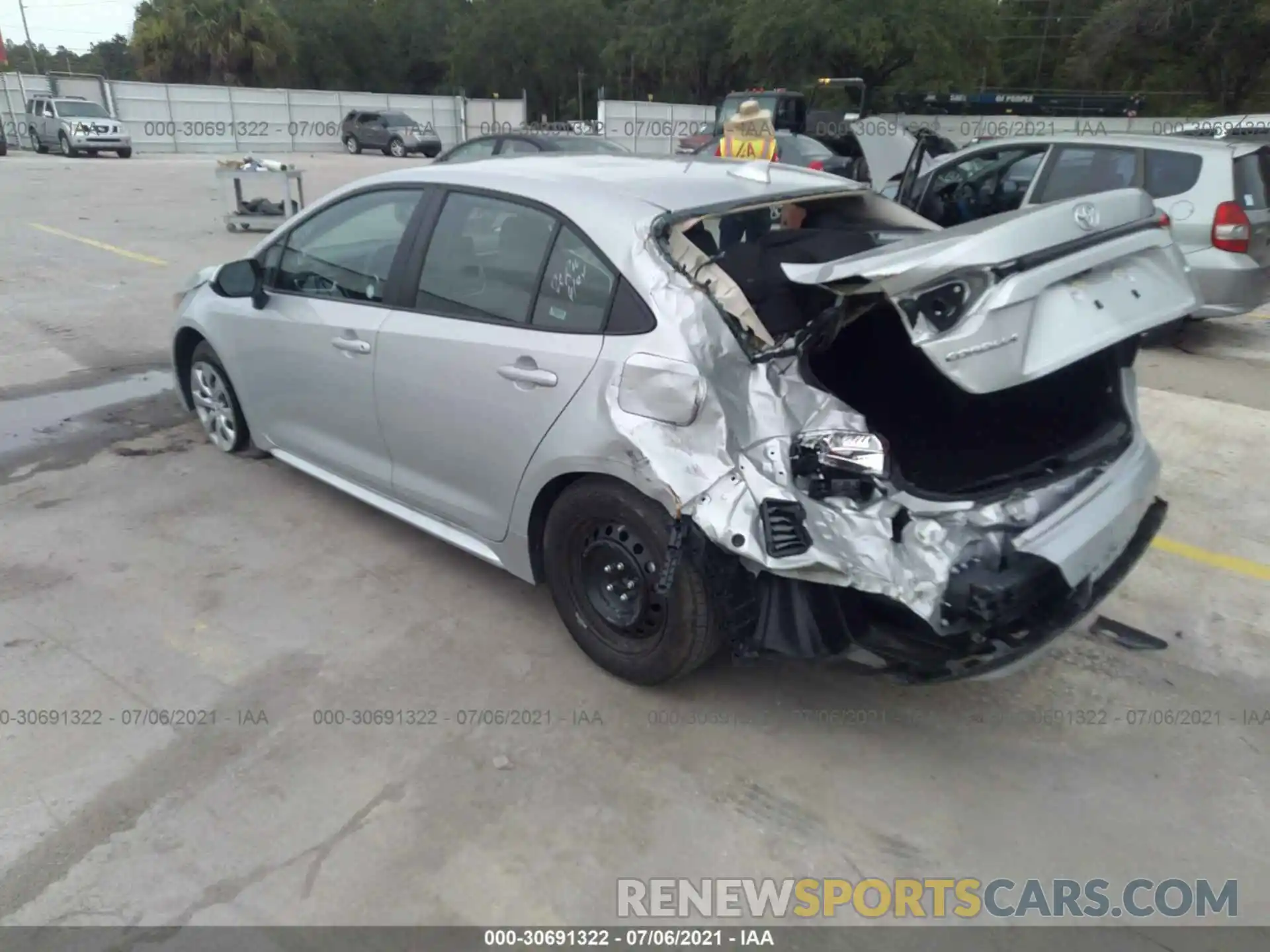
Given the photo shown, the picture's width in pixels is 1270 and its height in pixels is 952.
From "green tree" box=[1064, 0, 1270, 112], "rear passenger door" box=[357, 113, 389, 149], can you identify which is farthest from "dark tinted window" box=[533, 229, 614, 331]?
"rear passenger door" box=[357, 113, 389, 149]

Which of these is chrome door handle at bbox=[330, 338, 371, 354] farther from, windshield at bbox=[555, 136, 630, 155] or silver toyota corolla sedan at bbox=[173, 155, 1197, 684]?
windshield at bbox=[555, 136, 630, 155]

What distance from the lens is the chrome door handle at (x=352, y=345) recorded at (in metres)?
3.84

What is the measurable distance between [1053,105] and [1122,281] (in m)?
17.0

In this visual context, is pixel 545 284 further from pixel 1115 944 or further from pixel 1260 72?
pixel 1260 72

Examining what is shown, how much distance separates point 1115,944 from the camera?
240 centimetres

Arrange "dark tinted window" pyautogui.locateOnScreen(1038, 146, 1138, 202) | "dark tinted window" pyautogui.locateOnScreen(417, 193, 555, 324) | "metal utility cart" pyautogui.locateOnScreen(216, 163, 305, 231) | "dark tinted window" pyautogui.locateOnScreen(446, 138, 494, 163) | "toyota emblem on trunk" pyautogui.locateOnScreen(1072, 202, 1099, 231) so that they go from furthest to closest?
"dark tinted window" pyautogui.locateOnScreen(446, 138, 494, 163)
"metal utility cart" pyautogui.locateOnScreen(216, 163, 305, 231)
"dark tinted window" pyautogui.locateOnScreen(1038, 146, 1138, 202)
"dark tinted window" pyautogui.locateOnScreen(417, 193, 555, 324)
"toyota emblem on trunk" pyautogui.locateOnScreen(1072, 202, 1099, 231)

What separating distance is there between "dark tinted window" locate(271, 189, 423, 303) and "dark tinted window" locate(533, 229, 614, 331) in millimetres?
906

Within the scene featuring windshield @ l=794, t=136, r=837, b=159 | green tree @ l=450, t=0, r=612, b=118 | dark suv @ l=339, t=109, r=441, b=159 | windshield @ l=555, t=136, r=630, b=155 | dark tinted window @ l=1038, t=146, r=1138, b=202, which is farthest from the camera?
green tree @ l=450, t=0, r=612, b=118

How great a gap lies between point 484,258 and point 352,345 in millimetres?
761

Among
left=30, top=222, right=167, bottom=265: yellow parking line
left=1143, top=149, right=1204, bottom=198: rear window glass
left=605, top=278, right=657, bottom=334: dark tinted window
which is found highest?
left=1143, top=149, right=1204, bottom=198: rear window glass

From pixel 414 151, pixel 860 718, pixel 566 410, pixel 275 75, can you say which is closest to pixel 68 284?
pixel 566 410

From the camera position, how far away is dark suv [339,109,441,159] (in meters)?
33.6

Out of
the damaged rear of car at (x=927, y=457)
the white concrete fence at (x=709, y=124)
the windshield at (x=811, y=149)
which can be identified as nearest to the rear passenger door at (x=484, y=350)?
the damaged rear of car at (x=927, y=457)

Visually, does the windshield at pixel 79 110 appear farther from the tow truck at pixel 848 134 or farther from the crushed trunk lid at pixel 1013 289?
the crushed trunk lid at pixel 1013 289
